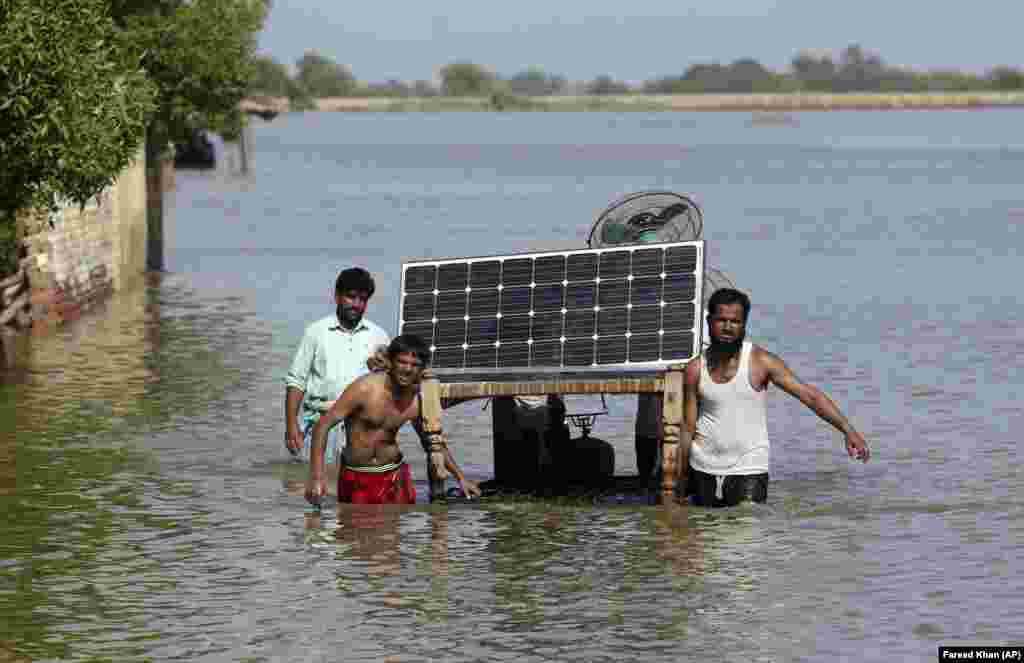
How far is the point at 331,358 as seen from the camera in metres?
15.6

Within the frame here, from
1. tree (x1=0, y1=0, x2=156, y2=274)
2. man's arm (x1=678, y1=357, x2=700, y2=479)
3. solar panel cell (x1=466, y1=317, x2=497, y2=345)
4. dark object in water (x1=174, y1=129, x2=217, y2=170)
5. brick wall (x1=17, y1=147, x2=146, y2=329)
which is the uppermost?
tree (x1=0, y1=0, x2=156, y2=274)

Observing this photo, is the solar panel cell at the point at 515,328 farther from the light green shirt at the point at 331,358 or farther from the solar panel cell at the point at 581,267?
the light green shirt at the point at 331,358

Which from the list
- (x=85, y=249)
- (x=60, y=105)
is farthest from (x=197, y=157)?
(x=60, y=105)

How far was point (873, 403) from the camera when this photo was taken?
2331 centimetres

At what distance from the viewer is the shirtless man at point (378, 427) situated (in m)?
14.6

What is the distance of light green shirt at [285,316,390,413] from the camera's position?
15.6 meters

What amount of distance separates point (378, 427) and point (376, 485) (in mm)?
742

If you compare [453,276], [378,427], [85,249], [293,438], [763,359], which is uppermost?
[453,276]

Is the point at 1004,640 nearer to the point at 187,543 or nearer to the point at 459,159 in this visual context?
the point at 187,543

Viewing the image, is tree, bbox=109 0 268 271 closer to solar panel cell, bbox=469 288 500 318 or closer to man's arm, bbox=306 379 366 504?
solar panel cell, bbox=469 288 500 318

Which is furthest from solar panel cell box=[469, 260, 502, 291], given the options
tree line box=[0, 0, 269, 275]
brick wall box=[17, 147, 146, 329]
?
brick wall box=[17, 147, 146, 329]

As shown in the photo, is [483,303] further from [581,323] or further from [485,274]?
[581,323]

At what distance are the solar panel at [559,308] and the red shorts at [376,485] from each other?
0.96 metres

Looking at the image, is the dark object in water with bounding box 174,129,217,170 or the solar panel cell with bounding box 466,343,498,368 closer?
the solar panel cell with bounding box 466,343,498,368
